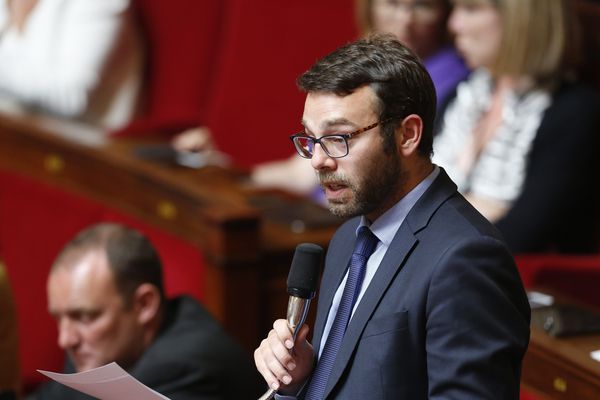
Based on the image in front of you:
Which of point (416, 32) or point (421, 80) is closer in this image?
point (421, 80)

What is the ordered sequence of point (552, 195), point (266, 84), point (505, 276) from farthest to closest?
point (266, 84) < point (552, 195) < point (505, 276)

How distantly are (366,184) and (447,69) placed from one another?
74 centimetres

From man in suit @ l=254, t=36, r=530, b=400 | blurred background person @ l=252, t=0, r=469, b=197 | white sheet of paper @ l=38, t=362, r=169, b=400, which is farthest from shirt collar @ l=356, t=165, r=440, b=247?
blurred background person @ l=252, t=0, r=469, b=197

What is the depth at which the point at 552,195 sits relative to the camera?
1139 mm

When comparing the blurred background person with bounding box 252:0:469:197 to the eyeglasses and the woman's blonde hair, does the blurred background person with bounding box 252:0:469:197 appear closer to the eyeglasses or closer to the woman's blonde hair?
the woman's blonde hair

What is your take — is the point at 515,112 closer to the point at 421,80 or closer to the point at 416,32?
the point at 416,32

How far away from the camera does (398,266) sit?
59 cm

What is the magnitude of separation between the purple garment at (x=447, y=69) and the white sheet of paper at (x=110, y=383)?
733 millimetres

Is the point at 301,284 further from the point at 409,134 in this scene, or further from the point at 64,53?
the point at 64,53

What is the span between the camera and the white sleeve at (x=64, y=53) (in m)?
1.65

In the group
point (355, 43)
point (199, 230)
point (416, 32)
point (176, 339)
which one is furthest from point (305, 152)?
point (416, 32)

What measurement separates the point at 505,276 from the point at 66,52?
1.22 metres


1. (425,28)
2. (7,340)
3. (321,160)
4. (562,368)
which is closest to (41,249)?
(7,340)

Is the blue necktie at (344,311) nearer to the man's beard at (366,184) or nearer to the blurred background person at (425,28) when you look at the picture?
the man's beard at (366,184)
